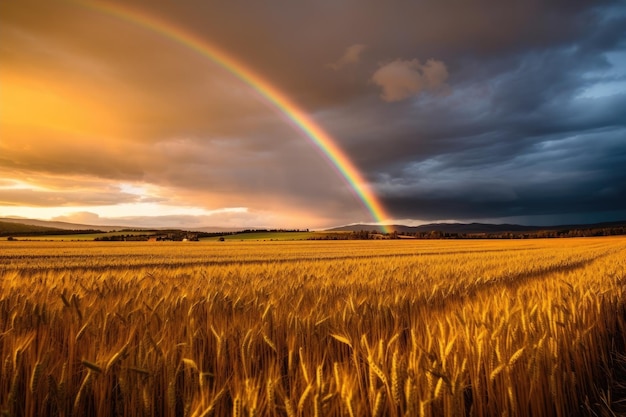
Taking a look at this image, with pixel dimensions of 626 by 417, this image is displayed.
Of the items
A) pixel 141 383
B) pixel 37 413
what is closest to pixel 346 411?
pixel 141 383

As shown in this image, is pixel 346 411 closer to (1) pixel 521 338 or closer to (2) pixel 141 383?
(2) pixel 141 383

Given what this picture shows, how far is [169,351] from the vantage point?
2314 mm

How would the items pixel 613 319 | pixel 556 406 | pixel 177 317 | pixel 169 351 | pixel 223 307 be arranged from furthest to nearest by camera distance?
pixel 613 319 → pixel 223 307 → pixel 177 317 → pixel 169 351 → pixel 556 406

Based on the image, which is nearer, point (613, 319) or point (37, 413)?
point (37, 413)

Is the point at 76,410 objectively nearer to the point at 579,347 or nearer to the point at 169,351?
the point at 169,351

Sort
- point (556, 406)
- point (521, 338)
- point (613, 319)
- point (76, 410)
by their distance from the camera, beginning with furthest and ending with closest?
point (613, 319) → point (521, 338) → point (556, 406) → point (76, 410)

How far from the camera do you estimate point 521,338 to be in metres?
3.03

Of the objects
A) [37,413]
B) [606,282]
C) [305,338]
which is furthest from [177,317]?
[606,282]

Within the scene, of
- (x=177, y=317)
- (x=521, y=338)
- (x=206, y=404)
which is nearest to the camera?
(x=206, y=404)

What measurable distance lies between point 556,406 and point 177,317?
2.92m

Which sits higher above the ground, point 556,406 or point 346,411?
point 346,411

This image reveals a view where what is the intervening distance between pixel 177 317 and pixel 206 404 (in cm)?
211

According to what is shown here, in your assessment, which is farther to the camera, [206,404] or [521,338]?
[521,338]

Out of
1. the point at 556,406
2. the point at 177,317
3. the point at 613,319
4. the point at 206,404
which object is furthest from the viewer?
the point at 613,319
